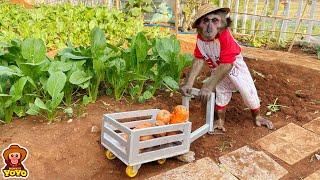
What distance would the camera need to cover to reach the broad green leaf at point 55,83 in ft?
9.88

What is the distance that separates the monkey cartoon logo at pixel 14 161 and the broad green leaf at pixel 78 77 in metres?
0.65

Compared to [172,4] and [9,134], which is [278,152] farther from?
[172,4]

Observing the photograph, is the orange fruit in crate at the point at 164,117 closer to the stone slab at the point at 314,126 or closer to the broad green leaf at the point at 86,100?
the broad green leaf at the point at 86,100

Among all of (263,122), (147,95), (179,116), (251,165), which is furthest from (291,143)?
(147,95)

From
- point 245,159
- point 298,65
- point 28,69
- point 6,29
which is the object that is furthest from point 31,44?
point 6,29

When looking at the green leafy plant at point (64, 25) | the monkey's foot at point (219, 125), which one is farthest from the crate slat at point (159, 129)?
the green leafy plant at point (64, 25)

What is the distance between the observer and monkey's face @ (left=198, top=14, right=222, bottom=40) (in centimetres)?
286

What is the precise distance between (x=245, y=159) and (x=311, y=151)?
51 centimetres

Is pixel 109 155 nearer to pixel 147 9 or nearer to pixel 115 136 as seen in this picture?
pixel 115 136

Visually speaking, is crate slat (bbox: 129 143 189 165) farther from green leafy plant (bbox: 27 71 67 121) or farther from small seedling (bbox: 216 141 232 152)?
green leafy plant (bbox: 27 71 67 121)

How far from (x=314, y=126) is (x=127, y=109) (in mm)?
1539

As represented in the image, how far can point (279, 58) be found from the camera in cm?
492

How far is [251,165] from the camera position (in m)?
2.81

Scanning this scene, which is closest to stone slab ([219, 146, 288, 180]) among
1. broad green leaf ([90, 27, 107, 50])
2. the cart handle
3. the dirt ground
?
the dirt ground
